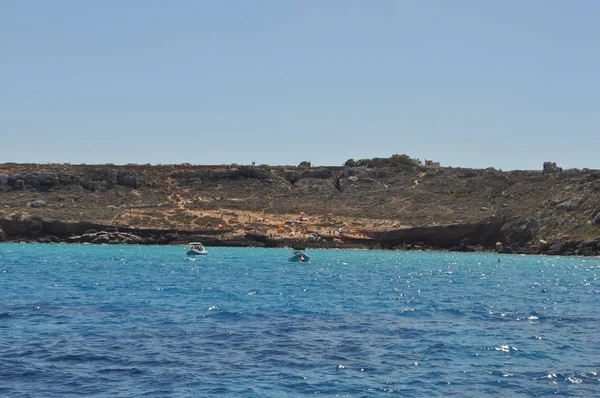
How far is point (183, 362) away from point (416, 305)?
63.2 ft

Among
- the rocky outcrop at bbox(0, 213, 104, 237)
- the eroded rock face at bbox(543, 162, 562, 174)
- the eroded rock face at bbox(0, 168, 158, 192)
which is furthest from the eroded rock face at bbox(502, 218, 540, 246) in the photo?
the eroded rock face at bbox(0, 168, 158, 192)

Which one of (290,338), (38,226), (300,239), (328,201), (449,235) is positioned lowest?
(38,226)

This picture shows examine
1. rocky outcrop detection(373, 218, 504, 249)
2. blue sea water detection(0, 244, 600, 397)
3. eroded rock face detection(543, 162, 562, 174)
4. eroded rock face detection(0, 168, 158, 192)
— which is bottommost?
blue sea water detection(0, 244, 600, 397)

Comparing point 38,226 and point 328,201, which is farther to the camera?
point 328,201

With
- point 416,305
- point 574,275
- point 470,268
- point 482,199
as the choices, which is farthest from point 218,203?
point 416,305

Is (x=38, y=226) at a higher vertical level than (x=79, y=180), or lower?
lower

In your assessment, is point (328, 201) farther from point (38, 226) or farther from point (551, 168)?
point (38, 226)

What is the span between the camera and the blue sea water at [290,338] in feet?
65.3

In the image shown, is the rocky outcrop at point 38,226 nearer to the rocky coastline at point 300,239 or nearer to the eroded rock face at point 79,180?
the rocky coastline at point 300,239

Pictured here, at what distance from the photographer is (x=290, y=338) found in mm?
26797

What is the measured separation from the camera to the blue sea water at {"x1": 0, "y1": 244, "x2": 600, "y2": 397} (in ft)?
65.3

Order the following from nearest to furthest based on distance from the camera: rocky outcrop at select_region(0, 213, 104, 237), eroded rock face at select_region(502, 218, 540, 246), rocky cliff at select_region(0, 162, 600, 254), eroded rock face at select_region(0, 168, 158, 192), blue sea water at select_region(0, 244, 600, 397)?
blue sea water at select_region(0, 244, 600, 397)
eroded rock face at select_region(502, 218, 540, 246)
rocky cliff at select_region(0, 162, 600, 254)
rocky outcrop at select_region(0, 213, 104, 237)
eroded rock face at select_region(0, 168, 158, 192)

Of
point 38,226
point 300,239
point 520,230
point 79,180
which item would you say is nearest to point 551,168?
point 520,230

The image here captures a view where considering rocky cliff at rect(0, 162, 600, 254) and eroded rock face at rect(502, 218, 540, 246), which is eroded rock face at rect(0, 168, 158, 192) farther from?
eroded rock face at rect(502, 218, 540, 246)
